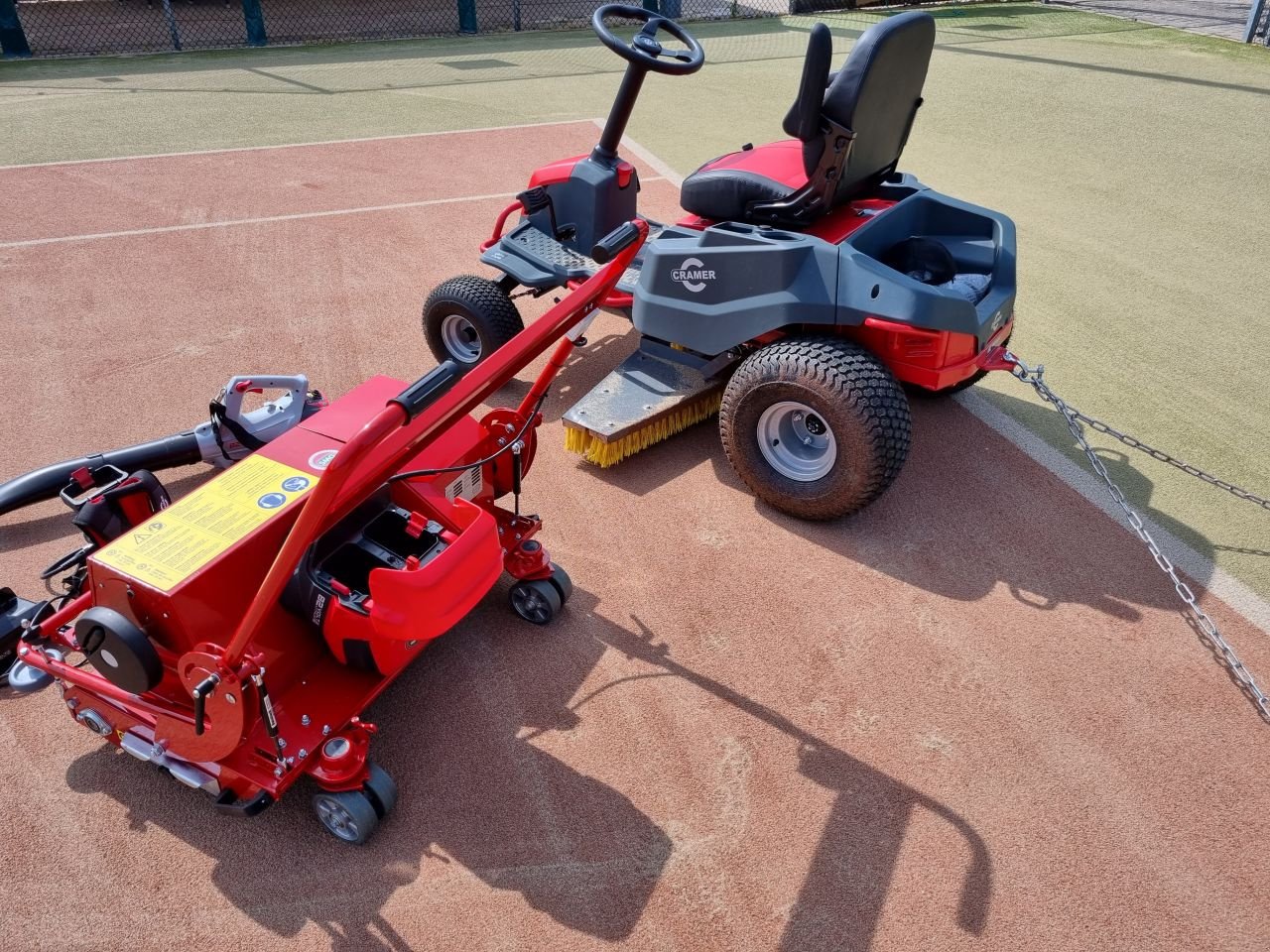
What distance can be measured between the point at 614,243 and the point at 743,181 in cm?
154

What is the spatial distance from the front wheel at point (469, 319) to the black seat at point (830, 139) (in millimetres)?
987

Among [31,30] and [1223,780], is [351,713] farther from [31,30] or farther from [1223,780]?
[31,30]

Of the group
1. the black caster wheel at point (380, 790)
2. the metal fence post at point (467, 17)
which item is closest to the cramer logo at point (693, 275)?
the black caster wheel at point (380, 790)

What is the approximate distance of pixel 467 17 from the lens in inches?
544

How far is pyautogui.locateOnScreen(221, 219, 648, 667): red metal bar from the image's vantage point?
206cm

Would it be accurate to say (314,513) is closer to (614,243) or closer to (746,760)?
(614,243)

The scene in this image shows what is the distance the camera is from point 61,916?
2.52 metres

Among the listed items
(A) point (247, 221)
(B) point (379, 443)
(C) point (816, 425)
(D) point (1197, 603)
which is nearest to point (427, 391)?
(B) point (379, 443)

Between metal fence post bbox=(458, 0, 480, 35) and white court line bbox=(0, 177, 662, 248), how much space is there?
765 cm

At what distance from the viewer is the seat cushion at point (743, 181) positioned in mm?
4230

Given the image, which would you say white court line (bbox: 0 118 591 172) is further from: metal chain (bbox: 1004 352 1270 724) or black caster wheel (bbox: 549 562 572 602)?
black caster wheel (bbox: 549 562 572 602)

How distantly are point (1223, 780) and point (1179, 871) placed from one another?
39 centimetres

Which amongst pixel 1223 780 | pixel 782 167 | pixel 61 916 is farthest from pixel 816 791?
pixel 782 167

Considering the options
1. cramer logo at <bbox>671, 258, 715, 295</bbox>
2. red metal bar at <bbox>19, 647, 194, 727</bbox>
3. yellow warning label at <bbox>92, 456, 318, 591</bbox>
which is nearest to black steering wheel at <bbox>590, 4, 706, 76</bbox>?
cramer logo at <bbox>671, 258, 715, 295</bbox>
